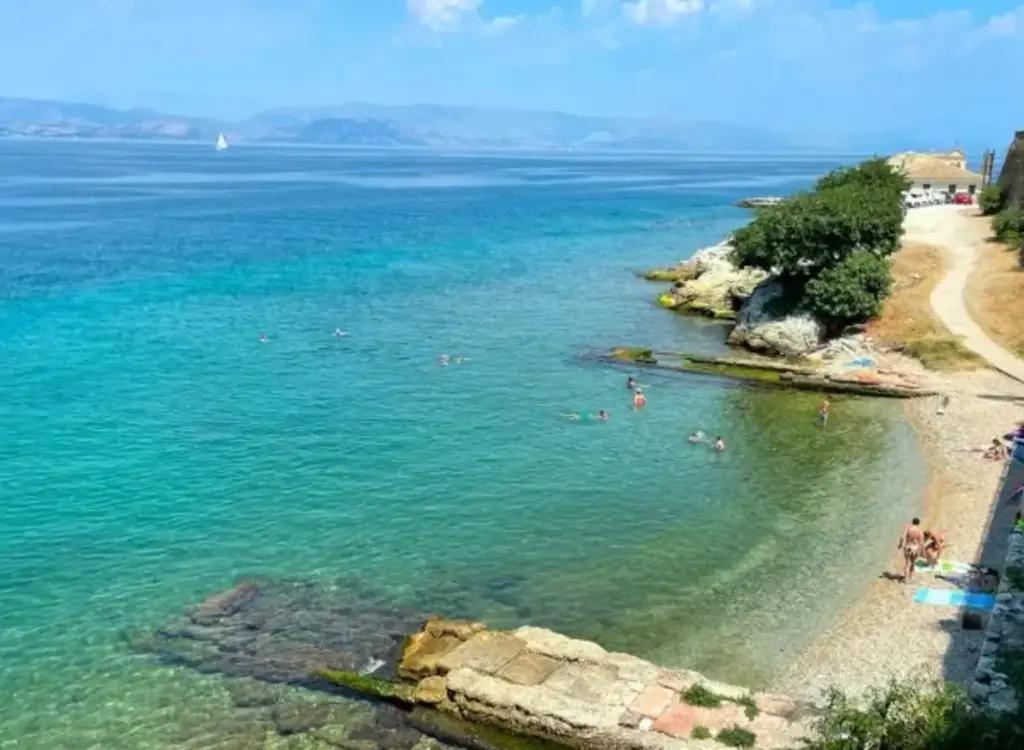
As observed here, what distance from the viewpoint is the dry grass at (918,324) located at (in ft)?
162

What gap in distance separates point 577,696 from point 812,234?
40776 millimetres

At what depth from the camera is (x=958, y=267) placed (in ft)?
217

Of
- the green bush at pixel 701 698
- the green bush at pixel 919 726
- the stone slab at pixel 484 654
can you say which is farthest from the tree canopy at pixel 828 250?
the green bush at pixel 919 726

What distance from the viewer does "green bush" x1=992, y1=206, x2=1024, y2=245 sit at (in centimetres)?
7038

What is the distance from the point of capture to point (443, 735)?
69.9 ft

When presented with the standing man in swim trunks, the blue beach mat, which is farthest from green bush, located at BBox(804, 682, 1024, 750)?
the standing man in swim trunks

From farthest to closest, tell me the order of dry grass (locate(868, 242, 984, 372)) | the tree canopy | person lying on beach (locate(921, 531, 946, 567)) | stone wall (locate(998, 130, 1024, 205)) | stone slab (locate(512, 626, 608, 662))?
stone wall (locate(998, 130, 1024, 205))
the tree canopy
dry grass (locate(868, 242, 984, 372))
person lying on beach (locate(921, 531, 946, 567))
stone slab (locate(512, 626, 608, 662))

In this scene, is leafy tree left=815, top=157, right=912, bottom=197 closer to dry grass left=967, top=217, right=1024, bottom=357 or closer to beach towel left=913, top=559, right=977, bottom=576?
dry grass left=967, top=217, right=1024, bottom=357

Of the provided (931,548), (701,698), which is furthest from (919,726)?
(931,548)

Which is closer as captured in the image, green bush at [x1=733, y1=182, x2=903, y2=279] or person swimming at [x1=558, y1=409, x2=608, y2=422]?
person swimming at [x1=558, y1=409, x2=608, y2=422]

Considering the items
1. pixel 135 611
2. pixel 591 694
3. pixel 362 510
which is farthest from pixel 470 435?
pixel 591 694

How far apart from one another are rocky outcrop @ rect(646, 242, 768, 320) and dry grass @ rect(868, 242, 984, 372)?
864cm

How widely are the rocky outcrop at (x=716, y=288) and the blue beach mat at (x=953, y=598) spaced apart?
3484 centimetres

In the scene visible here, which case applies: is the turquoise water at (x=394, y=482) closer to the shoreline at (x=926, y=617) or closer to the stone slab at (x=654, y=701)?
the shoreline at (x=926, y=617)
